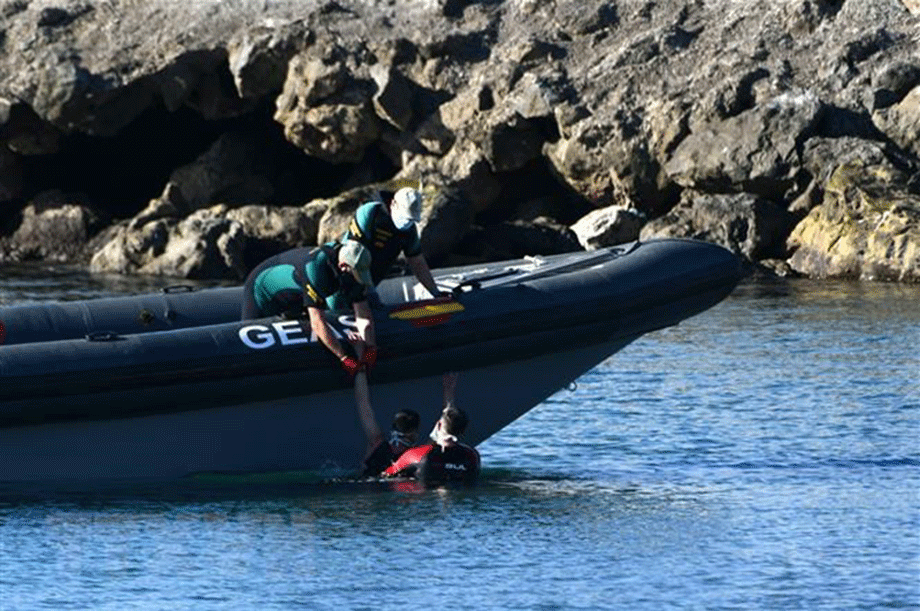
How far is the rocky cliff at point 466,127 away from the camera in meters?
21.7

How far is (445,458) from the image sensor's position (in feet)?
37.9

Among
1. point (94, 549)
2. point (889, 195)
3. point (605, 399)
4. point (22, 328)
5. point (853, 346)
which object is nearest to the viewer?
point (94, 549)

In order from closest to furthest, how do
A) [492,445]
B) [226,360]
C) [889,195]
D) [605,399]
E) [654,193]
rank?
[226,360], [492,445], [605,399], [889,195], [654,193]

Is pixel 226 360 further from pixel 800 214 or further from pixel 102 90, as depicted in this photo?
pixel 102 90

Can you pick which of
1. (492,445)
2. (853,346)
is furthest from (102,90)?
(492,445)

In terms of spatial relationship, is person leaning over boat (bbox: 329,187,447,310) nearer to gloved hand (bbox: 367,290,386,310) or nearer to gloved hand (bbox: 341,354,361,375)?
gloved hand (bbox: 367,290,386,310)

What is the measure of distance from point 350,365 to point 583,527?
5.43 ft

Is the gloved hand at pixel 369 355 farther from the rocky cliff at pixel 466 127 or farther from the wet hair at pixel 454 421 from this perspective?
the rocky cliff at pixel 466 127

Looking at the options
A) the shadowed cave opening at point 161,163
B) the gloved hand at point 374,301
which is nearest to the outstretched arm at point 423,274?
the gloved hand at point 374,301

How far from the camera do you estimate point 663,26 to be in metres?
23.8

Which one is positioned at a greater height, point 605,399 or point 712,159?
point 712,159

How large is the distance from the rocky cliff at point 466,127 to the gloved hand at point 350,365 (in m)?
9.75

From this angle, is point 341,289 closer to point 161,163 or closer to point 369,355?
point 369,355

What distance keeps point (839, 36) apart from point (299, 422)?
12.3 m
